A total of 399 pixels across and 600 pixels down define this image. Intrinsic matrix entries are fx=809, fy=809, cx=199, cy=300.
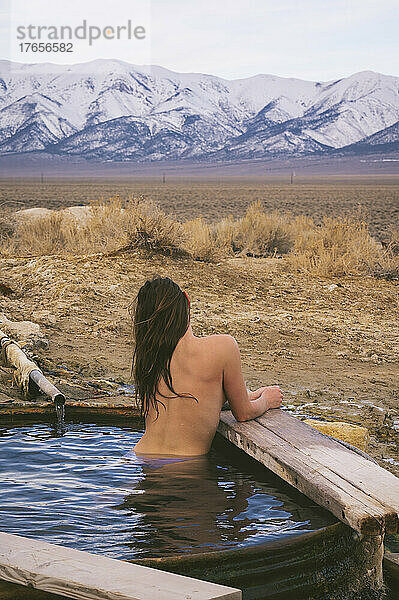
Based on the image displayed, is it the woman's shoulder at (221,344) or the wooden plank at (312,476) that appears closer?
the wooden plank at (312,476)

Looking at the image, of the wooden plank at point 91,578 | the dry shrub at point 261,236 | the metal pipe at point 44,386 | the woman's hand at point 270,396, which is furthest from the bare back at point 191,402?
the dry shrub at point 261,236

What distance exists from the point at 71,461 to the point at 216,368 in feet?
3.46

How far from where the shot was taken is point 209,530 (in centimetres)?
341

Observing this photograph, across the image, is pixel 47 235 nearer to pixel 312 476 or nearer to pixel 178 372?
pixel 178 372

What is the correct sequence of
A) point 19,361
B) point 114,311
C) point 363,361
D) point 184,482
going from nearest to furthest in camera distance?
1. point 184,482
2. point 19,361
3. point 363,361
4. point 114,311

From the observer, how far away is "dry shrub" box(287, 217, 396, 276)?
13.5 m

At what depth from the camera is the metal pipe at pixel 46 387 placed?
207 inches

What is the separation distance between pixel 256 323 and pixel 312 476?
6.50m

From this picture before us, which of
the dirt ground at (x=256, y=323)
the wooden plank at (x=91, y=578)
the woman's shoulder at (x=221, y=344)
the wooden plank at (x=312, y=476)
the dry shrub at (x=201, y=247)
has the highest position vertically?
the woman's shoulder at (x=221, y=344)

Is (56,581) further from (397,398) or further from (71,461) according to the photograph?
(397,398)

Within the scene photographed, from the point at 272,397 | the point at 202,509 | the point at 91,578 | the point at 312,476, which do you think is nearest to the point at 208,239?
the point at 272,397

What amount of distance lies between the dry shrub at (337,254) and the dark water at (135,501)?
9.17 meters

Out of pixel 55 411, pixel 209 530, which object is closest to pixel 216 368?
pixel 209 530

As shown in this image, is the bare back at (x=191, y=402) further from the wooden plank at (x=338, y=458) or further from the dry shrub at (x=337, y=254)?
the dry shrub at (x=337, y=254)
